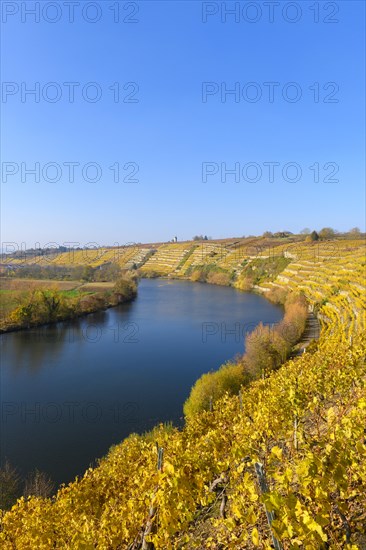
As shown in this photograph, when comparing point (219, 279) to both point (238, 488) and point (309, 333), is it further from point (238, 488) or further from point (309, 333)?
Answer: point (238, 488)

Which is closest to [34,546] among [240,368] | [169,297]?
[240,368]

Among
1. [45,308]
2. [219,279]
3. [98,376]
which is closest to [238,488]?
[98,376]

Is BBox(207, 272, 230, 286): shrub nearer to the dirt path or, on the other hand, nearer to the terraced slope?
the dirt path

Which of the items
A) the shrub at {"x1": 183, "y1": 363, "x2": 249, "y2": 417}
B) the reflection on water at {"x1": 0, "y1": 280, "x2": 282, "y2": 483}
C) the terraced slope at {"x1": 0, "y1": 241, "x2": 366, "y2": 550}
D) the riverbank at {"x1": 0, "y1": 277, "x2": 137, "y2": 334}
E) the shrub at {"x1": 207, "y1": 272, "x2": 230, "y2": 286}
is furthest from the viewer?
the shrub at {"x1": 207, "y1": 272, "x2": 230, "y2": 286}

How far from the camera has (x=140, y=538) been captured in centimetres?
486

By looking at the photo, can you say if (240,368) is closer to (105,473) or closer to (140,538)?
(105,473)

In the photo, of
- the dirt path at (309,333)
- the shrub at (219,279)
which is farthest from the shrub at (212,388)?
the shrub at (219,279)

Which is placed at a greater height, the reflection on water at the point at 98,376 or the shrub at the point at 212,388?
the shrub at the point at 212,388

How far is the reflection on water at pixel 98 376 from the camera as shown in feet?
55.0

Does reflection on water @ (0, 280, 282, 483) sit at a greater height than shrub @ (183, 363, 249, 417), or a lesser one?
lesser

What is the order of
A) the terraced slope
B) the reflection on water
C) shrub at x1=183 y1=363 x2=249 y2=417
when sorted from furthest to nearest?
shrub at x1=183 y1=363 x2=249 y2=417 < the reflection on water < the terraced slope

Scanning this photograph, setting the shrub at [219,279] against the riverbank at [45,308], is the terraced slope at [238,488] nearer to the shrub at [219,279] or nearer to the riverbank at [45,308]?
the riverbank at [45,308]

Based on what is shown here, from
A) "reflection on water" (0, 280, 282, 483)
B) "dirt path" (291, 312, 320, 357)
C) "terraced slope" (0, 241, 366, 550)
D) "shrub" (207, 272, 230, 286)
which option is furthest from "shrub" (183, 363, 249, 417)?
"shrub" (207, 272, 230, 286)

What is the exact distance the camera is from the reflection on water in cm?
1675
